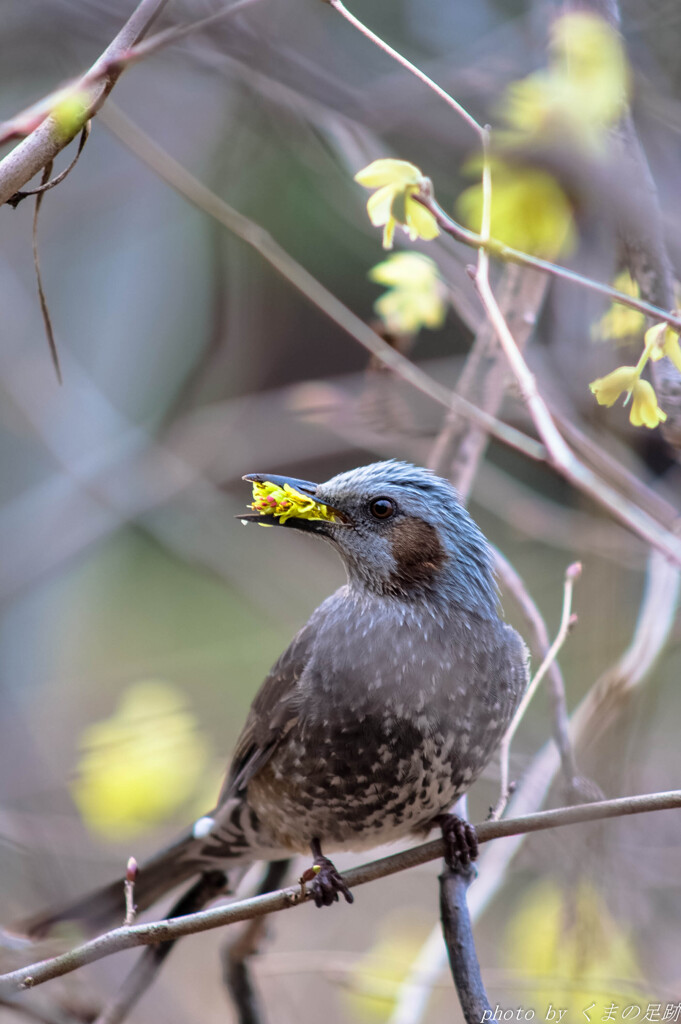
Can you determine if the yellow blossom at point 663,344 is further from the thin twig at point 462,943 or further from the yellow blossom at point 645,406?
the thin twig at point 462,943

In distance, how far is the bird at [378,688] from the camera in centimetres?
290

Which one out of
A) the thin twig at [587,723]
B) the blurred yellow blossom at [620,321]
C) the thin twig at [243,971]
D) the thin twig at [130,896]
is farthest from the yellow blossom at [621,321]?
the thin twig at [243,971]

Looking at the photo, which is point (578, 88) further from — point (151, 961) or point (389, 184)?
point (151, 961)

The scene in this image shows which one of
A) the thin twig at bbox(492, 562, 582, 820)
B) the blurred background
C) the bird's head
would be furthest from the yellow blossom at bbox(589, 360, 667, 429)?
the bird's head

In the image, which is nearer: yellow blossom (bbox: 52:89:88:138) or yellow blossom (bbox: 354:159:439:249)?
yellow blossom (bbox: 52:89:88:138)

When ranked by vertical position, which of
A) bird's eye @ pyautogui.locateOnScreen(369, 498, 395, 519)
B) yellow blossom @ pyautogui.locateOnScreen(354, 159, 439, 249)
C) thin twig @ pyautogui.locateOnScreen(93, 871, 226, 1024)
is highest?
yellow blossom @ pyautogui.locateOnScreen(354, 159, 439, 249)

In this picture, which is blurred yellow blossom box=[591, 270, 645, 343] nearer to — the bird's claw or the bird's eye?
the bird's eye

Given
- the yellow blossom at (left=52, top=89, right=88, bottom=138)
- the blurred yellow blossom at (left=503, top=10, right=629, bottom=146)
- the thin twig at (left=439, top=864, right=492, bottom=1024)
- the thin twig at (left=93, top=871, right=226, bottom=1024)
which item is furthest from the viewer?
the thin twig at (left=93, top=871, right=226, bottom=1024)

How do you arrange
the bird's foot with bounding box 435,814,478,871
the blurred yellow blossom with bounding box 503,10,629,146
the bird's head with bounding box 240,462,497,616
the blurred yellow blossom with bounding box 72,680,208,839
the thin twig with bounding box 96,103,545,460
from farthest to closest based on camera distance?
the blurred yellow blossom with bounding box 72,680,208,839 < the thin twig with bounding box 96,103,545,460 < the bird's head with bounding box 240,462,497,616 < the bird's foot with bounding box 435,814,478,871 < the blurred yellow blossom with bounding box 503,10,629,146

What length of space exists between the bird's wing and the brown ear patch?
39 centimetres

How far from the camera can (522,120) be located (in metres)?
2.44

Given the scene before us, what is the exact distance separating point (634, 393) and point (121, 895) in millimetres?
2411

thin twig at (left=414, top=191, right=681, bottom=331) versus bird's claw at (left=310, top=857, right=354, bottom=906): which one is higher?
thin twig at (left=414, top=191, right=681, bottom=331)

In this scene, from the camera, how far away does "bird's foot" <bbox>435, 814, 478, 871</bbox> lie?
2.84 meters
